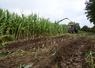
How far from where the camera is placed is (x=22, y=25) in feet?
49.5

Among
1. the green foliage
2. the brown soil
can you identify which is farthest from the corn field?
the green foliage

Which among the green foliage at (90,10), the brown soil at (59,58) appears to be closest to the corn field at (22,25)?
the brown soil at (59,58)

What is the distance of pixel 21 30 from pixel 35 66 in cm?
966

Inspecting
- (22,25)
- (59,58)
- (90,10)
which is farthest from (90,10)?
(59,58)

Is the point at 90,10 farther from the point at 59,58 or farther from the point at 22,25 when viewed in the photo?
the point at 59,58

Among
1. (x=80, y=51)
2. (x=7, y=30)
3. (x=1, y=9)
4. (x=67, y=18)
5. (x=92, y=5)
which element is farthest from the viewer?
(x=92, y=5)

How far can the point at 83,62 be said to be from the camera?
5082 millimetres

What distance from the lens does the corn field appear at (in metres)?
14.5

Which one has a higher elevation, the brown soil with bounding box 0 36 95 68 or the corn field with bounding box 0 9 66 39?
the corn field with bounding box 0 9 66 39

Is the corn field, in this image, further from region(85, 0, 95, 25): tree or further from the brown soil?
region(85, 0, 95, 25): tree

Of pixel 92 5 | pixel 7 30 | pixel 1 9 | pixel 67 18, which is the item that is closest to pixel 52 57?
pixel 7 30

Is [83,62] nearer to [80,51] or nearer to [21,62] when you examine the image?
[80,51]

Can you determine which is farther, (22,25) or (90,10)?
Result: (90,10)

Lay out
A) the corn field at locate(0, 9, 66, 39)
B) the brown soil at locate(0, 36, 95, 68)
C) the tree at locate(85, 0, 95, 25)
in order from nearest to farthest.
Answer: the brown soil at locate(0, 36, 95, 68)
the corn field at locate(0, 9, 66, 39)
the tree at locate(85, 0, 95, 25)
